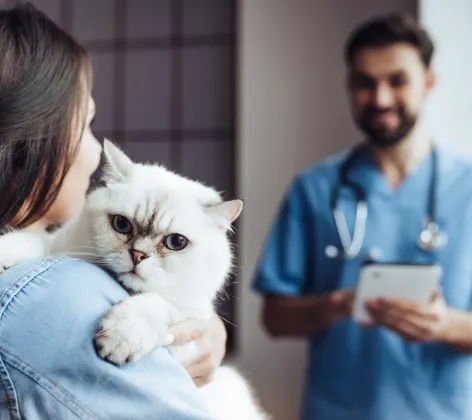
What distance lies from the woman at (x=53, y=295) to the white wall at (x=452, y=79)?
4.27 ft

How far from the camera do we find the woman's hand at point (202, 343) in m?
0.66

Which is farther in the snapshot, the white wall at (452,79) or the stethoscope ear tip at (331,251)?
the white wall at (452,79)

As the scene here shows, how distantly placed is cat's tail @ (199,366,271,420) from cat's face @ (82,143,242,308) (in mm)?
120

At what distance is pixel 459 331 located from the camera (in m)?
1.42

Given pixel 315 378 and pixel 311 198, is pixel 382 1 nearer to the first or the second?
pixel 311 198

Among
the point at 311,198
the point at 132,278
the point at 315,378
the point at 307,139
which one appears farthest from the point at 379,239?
the point at 132,278

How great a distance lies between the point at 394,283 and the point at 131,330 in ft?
3.33

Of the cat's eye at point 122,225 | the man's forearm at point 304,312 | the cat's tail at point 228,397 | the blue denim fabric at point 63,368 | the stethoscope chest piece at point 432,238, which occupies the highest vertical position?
the cat's eye at point 122,225

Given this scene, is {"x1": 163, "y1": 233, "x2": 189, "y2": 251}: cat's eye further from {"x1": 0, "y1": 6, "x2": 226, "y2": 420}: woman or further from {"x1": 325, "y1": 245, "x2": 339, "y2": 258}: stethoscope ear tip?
{"x1": 325, "y1": 245, "x2": 339, "y2": 258}: stethoscope ear tip

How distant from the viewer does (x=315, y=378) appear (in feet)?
5.24

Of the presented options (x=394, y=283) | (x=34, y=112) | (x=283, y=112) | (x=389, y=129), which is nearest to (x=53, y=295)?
(x=34, y=112)

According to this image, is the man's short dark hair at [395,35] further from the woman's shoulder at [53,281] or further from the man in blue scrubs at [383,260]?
the woman's shoulder at [53,281]

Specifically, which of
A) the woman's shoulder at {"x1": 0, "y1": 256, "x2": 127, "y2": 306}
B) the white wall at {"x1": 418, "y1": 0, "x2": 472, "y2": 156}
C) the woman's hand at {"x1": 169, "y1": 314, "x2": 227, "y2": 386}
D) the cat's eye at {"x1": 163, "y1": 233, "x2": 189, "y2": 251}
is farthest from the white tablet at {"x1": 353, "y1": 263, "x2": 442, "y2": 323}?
the woman's shoulder at {"x1": 0, "y1": 256, "x2": 127, "y2": 306}

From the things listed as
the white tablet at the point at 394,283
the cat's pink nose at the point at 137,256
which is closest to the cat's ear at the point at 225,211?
the cat's pink nose at the point at 137,256
